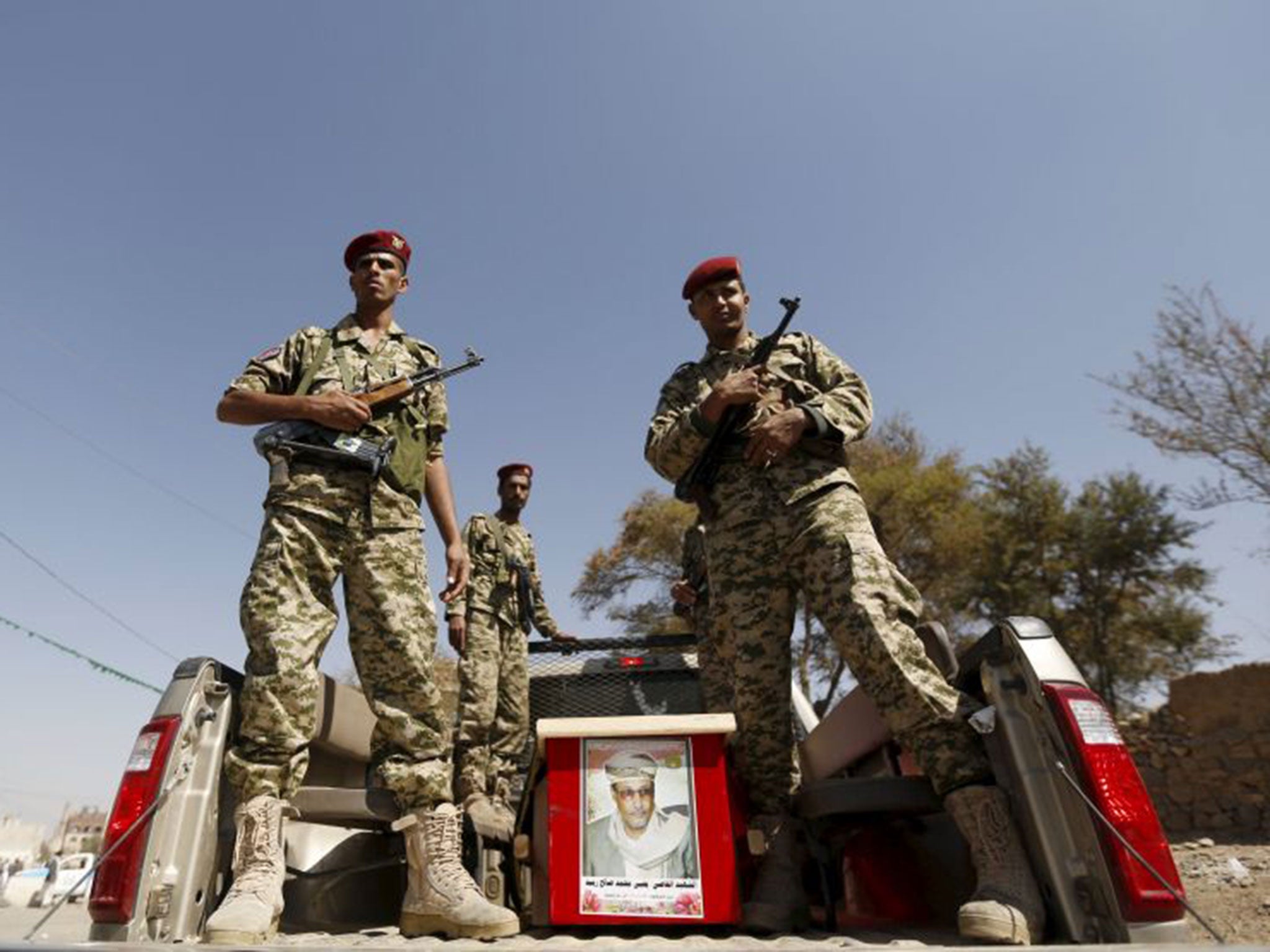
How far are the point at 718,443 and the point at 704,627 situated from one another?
59.0 inches

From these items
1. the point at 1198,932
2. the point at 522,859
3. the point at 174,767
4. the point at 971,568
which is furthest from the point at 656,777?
the point at 971,568

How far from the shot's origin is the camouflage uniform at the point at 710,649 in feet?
9.05

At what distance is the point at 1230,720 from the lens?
13.1 meters

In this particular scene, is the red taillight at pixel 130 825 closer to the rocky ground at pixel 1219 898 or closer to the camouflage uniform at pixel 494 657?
the rocky ground at pixel 1219 898

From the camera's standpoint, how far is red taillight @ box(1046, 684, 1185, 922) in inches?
63.3

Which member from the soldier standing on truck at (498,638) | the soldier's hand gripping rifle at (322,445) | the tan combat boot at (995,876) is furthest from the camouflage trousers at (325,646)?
the soldier standing on truck at (498,638)

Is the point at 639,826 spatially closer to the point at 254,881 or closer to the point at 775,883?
the point at 775,883

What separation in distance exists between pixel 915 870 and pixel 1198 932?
4.88m

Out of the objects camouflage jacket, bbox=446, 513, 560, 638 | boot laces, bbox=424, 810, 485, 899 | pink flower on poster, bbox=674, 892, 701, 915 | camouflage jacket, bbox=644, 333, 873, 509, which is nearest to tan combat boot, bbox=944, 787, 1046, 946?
pink flower on poster, bbox=674, 892, 701, 915

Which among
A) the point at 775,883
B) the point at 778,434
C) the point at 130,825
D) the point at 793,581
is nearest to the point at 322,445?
the point at 130,825

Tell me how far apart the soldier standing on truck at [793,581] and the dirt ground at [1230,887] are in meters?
3.28

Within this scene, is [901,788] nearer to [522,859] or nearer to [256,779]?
[522,859]

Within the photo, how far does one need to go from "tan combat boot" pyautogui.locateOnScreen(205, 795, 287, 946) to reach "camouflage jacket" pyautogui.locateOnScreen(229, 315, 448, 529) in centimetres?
87

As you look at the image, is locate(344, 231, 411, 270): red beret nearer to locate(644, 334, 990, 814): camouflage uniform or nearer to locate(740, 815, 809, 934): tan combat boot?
locate(644, 334, 990, 814): camouflage uniform
